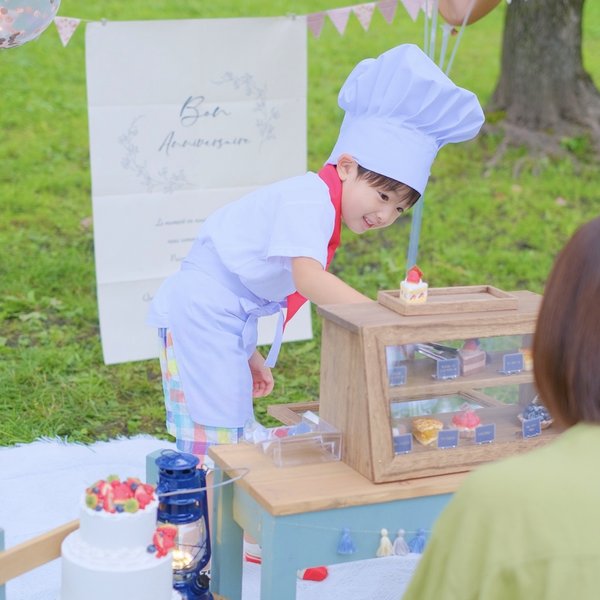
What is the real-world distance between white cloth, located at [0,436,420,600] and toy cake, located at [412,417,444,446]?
82 centimetres

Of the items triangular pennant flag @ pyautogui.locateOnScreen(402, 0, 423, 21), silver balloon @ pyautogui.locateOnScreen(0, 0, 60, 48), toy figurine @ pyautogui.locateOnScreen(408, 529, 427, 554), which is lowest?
toy figurine @ pyautogui.locateOnScreen(408, 529, 427, 554)

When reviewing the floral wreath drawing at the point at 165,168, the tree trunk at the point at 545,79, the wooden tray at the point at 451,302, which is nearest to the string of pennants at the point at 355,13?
the floral wreath drawing at the point at 165,168

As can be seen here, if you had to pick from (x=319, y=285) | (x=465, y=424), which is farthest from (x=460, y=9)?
(x=465, y=424)

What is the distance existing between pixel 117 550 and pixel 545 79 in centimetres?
568

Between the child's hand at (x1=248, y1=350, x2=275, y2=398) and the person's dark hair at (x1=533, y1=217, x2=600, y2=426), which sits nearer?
the person's dark hair at (x1=533, y1=217, x2=600, y2=426)

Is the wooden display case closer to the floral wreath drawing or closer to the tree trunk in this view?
the floral wreath drawing

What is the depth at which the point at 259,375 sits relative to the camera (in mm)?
3199

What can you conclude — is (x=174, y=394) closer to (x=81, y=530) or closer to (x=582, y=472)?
(x=81, y=530)

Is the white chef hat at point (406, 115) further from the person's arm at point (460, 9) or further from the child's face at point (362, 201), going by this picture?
the person's arm at point (460, 9)

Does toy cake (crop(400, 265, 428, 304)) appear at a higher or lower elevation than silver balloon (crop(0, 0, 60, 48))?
lower

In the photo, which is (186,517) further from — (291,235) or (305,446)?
(291,235)

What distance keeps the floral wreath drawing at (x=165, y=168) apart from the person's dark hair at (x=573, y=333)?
119 inches

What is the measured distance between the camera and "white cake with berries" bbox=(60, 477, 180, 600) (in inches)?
76.0

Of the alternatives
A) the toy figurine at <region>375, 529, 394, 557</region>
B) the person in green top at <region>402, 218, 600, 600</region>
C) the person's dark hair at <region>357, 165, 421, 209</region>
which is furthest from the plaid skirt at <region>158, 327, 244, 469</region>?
the person in green top at <region>402, 218, 600, 600</region>
